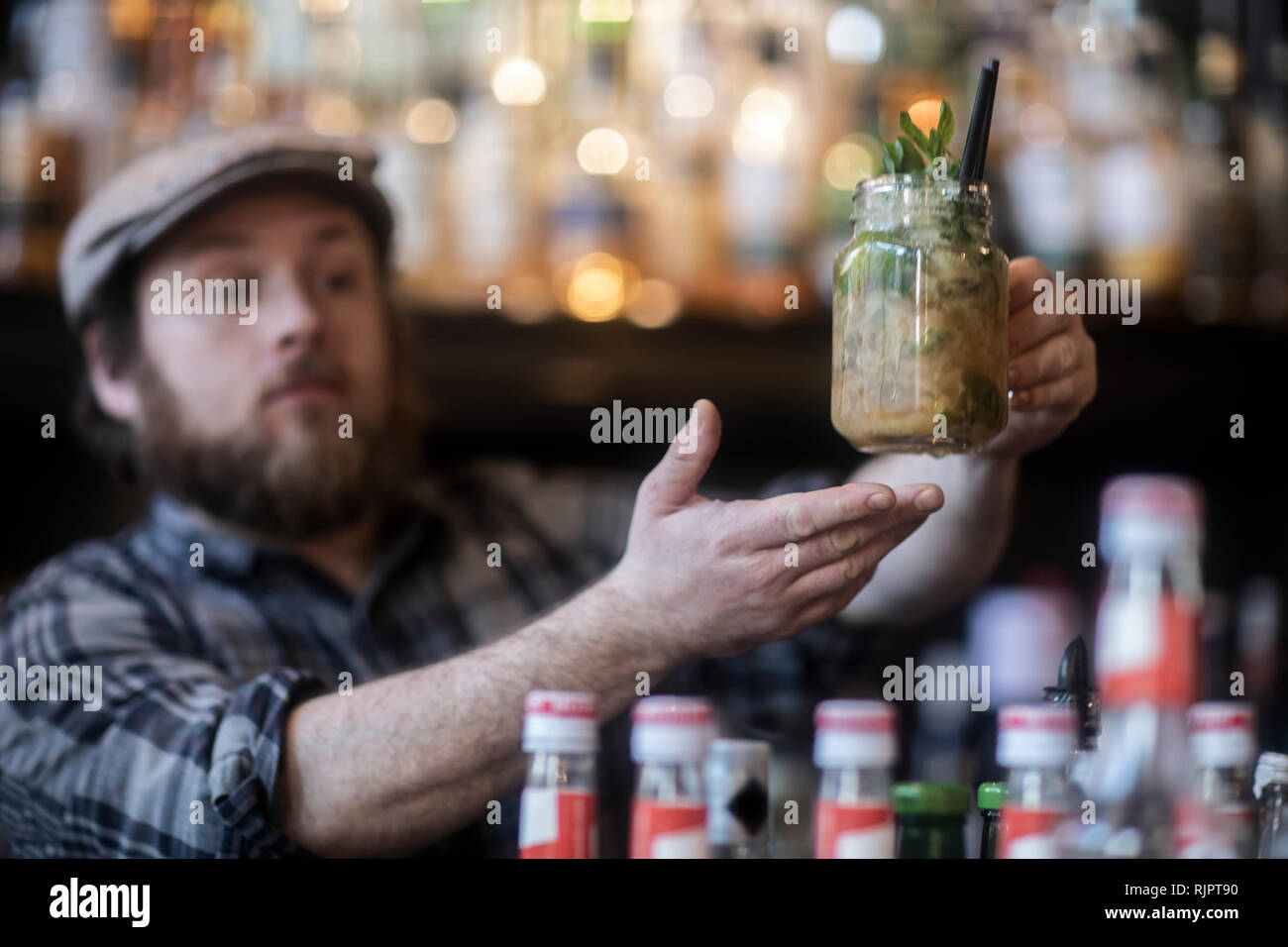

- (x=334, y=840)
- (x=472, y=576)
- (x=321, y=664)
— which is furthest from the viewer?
(x=472, y=576)

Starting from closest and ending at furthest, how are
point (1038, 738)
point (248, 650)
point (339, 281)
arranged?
point (1038, 738) < point (248, 650) < point (339, 281)

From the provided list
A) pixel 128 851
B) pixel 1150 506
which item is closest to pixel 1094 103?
pixel 1150 506

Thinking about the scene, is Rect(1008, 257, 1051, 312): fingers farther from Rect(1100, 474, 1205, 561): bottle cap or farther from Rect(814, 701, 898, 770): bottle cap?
Rect(814, 701, 898, 770): bottle cap

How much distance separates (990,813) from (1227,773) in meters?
0.13

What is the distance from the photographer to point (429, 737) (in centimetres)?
87

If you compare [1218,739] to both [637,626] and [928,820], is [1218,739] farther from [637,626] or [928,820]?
[637,626]

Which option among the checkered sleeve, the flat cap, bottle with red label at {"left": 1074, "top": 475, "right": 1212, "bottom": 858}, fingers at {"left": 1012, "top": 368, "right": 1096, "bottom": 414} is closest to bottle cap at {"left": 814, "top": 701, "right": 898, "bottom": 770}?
bottle with red label at {"left": 1074, "top": 475, "right": 1212, "bottom": 858}

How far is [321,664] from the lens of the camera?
121 centimetres

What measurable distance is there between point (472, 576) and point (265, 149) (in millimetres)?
Result: 442

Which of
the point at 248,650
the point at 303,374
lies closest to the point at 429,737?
the point at 248,650

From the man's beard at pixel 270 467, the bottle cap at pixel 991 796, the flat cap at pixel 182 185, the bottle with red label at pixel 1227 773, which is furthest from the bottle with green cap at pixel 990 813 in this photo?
the flat cap at pixel 182 185

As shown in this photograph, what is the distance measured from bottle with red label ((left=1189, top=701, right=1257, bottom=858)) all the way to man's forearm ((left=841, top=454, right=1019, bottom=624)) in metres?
0.22

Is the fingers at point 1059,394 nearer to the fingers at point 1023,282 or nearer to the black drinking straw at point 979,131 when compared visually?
the fingers at point 1023,282
